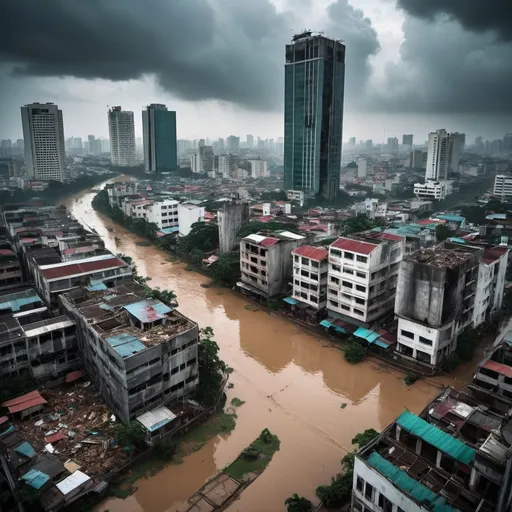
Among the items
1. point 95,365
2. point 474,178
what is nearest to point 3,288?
point 95,365

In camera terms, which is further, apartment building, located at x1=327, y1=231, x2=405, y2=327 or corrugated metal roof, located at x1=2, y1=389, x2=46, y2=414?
apartment building, located at x1=327, y1=231, x2=405, y2=327

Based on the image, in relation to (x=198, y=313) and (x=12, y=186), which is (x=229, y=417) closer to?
(x=198, y=313)

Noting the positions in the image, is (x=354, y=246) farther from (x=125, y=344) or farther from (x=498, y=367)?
(x=125, y=344)

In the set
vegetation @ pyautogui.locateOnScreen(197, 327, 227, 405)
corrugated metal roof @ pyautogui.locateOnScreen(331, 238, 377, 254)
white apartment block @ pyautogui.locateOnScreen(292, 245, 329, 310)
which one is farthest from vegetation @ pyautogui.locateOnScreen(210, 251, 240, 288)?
vegetation @ pyautogui.locateOnScreen(197, 327, 227, 405)

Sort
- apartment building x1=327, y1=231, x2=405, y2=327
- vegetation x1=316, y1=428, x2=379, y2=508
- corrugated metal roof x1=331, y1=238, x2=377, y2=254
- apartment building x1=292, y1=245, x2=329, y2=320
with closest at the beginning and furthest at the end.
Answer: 1. vegetation x1=316, y1=428, x2=379, y2=508
2. corrugated metal roof x1=331, y1=238, x2=377, y2=254
3. apartment building x1=327, y1=231, x2=405, y2=327
4. apartment building x1=292, y1=245, x2=329, y2=320

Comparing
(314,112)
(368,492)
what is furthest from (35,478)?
(314,112)

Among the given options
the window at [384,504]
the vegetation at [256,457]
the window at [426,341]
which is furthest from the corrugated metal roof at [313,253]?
the window at [384,504]

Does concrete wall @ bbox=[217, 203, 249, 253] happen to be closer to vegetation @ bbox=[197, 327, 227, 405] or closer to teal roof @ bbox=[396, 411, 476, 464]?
vegetation @ bbox=[197, 327, 227, 405]
